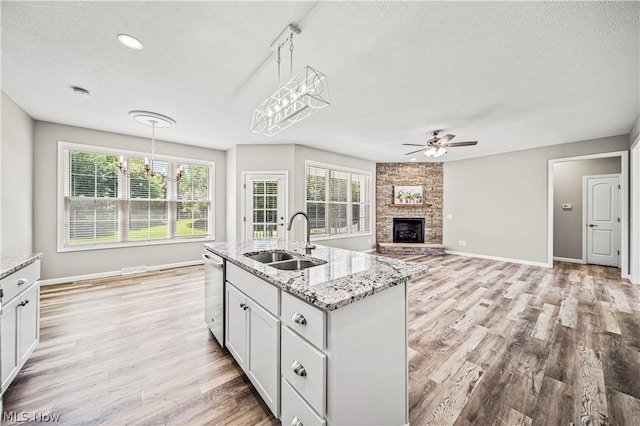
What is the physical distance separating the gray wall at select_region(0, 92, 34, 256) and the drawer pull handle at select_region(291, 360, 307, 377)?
162 inches

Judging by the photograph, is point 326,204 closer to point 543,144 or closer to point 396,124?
point 396,124

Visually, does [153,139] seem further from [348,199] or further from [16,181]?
[348,199]

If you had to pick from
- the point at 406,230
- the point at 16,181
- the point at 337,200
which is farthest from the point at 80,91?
the point at 406,230

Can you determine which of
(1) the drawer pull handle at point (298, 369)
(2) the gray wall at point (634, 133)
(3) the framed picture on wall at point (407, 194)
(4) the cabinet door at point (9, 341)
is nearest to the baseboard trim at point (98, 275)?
(4) the cabinet door at point (9, 341)

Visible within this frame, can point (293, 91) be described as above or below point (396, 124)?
below

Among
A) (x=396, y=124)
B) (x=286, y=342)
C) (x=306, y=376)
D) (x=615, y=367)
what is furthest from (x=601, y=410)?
(x=396, y=124)

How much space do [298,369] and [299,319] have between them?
248mm

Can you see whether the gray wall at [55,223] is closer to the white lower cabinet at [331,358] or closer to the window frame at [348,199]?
the window frame at [348,199]

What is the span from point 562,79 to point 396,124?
1992mm

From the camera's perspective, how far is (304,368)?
119cm

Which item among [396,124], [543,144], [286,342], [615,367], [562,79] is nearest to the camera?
[286,342]

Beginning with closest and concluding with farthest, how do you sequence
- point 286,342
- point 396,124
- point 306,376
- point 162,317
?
1. point 306,376
2. point 286,342
3. point 162,317
4. point 396,124

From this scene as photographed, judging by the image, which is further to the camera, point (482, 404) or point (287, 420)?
point (482, 404)

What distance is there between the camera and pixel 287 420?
133 cm
